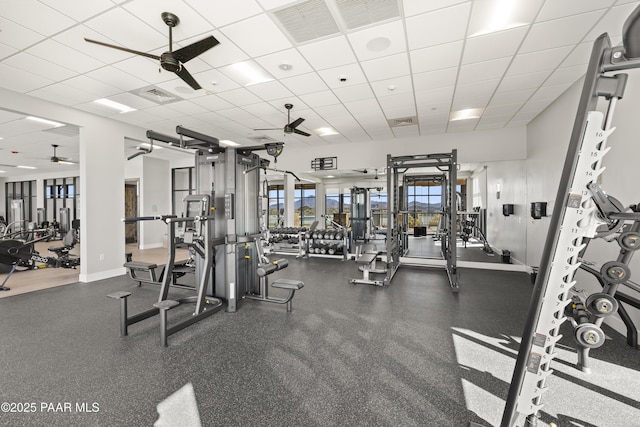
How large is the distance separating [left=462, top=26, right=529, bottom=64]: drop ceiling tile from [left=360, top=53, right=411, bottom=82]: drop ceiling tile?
0.72 meters

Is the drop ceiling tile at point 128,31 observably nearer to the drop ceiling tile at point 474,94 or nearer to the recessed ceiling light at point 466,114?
the drop ceiling tile at point 474,94

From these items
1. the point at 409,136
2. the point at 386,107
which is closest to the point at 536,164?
the point at 409,136

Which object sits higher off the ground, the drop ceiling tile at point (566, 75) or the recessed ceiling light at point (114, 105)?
the recessed ceiling light at point (114, 105)

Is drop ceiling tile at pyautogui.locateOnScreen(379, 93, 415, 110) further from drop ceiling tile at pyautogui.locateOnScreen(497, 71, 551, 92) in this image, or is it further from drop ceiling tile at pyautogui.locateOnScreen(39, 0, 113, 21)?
drop ceiling tile at pyautogui.locateOnScreen(39, 0, 113, 21)

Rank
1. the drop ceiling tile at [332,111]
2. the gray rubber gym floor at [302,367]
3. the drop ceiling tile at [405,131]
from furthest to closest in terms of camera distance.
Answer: the drop ceiling tile at [405,131] → the drop ceiling tile at [332,111] → the gray rubber gym floor at [302,367]

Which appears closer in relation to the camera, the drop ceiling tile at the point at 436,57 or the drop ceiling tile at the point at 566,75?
the drop ceiling tile at the point at 436,57

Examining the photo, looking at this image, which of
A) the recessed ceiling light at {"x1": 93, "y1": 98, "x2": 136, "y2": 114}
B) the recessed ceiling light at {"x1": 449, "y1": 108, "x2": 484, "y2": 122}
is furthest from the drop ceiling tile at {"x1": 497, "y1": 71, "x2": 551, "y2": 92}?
the recessed ceiling light at {"x1": 93, "y1": 98, "x2": 136, "y2": 114}

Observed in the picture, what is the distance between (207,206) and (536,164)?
6257 millimetres

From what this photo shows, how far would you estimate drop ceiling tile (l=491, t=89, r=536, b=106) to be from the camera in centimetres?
455

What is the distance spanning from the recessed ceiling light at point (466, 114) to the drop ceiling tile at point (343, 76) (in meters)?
2.46

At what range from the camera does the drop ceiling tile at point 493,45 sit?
3053 mm

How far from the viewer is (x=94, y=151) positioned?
5.48 metres

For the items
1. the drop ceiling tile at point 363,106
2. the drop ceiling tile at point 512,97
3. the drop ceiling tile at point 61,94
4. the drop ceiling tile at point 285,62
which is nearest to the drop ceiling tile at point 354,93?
the drop ceiling tile at point 363,106

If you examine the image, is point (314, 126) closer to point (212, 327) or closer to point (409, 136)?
point (409, 136)
